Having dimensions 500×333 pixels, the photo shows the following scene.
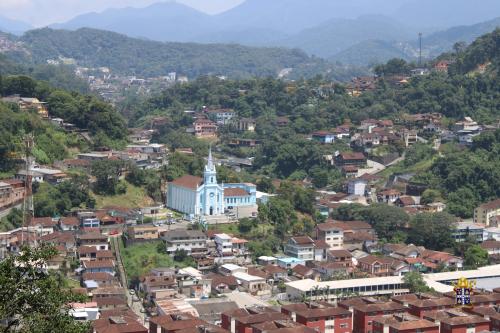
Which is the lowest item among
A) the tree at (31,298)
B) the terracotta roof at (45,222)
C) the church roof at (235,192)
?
the terracotta roof at (45,222)

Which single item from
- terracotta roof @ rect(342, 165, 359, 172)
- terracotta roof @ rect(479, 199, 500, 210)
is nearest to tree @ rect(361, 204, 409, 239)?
terracotta roof @ rect(479, 199, 500, 210)

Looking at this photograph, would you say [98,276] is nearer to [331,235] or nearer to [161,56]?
[331,235]

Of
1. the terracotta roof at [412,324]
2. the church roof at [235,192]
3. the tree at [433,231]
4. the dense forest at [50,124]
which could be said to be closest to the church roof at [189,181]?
the church roof at [235,192]

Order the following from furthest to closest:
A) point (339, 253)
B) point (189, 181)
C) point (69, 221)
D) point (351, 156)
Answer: point (351, 156) → point (189, 181) → point (339, 253) → point (69, 221)

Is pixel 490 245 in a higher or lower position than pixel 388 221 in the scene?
lower

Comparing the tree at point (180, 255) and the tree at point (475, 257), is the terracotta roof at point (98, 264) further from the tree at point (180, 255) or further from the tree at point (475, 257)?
the tree at point (475, 257)

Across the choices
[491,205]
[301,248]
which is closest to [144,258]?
[301,248]

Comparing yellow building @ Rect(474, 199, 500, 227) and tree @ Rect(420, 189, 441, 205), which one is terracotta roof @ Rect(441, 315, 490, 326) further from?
tree @ Rect(420, 189, 441, 205)
